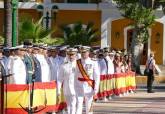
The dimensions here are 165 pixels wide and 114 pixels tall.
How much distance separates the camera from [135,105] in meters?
21.4

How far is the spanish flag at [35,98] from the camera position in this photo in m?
14.4

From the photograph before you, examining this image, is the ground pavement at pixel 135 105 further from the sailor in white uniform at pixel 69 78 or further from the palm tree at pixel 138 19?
the palm tree at pixel 138 19

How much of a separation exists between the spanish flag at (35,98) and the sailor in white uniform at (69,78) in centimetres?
32

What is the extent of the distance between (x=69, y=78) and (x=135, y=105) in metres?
5.87

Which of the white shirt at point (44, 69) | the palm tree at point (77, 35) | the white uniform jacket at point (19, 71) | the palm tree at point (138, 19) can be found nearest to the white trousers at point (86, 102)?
the white shirt at point (44, 69)

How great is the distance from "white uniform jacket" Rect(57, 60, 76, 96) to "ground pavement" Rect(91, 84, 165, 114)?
303 cm

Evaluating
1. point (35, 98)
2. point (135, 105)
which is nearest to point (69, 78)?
point (35, 98)

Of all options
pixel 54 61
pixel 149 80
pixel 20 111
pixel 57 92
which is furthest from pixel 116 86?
pixel 20 111

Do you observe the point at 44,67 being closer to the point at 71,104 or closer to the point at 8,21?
the point at 71,104

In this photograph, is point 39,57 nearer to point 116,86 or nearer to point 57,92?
point 57,92


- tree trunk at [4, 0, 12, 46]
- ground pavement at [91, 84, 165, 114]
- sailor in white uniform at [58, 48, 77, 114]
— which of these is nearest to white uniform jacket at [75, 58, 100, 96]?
sailor in white uniform at [58, 48, 77, 114]

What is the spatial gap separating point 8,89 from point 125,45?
34577 millimetres

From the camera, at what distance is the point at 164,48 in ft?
158

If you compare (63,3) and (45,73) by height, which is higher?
(63,3)
